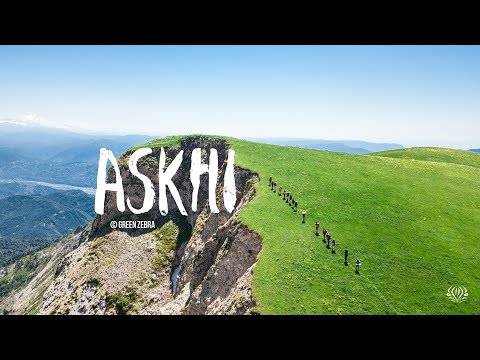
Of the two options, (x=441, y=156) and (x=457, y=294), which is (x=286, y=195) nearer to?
(x=457, y=294)

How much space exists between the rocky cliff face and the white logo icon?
16541mm

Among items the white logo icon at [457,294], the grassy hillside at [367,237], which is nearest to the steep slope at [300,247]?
the grassy hillside at [367,237]

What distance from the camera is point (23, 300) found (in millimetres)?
124562

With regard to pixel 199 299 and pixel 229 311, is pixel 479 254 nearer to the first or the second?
pixel 229 311

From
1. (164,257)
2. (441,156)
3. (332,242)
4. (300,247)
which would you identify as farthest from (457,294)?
(441,156)

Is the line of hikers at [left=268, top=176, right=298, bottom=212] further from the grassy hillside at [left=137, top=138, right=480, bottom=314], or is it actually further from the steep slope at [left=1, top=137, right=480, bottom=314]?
the grassy hillside at [left=137, top=138, right=480, bottom=314]

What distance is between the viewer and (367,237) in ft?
113

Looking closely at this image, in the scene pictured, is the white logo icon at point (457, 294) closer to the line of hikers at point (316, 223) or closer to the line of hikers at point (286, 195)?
the line of hikers at point (316, 223)

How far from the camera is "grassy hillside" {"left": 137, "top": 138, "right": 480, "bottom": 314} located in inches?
1010

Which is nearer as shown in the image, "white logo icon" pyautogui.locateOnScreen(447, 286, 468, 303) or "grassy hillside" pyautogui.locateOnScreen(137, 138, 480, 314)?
"grassy hillside" pyautogui.locateOnScreen(137, 138, 480, 314)

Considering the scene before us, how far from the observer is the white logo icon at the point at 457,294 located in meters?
26.1

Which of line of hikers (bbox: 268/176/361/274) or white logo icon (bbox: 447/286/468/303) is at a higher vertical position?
line of hikers (bbox: 268/176/361/274)

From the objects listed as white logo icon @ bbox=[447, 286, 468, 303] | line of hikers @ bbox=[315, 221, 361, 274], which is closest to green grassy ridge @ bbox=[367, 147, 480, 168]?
line of hikers @ bbox=[315, 221, 361, 274]
